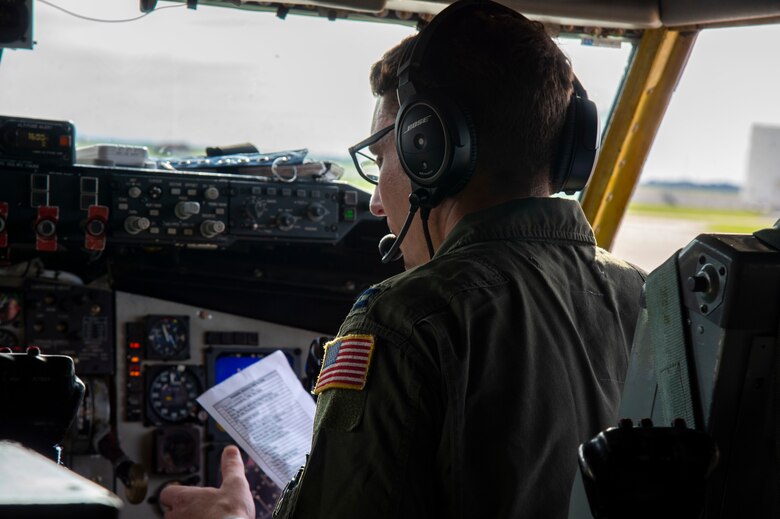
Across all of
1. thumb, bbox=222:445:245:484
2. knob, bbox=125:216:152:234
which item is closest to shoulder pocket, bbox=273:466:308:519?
thumb, bbox=222:445:245:484

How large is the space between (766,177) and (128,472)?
7.24 ft

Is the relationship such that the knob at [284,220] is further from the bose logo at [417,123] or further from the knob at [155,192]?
the bose logo at [417,123]

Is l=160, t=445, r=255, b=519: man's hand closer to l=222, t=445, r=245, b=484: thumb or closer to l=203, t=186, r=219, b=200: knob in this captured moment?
l=222, t=445, r=245, b=484: thumb

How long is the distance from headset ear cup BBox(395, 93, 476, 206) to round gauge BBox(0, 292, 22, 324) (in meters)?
1.62

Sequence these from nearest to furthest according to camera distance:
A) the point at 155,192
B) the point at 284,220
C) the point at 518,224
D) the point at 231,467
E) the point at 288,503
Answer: the point at 288,503 → the point at 518,224 → the point at 231,467 → the point at 155,192 → the point at 284,220

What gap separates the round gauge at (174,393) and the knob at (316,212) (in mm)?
617

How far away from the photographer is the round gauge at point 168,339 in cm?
268

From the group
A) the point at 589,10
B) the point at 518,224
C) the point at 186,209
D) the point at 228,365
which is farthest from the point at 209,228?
the point at 518,224

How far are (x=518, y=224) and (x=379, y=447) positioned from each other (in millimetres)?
391

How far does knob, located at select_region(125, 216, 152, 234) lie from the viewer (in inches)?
92.8

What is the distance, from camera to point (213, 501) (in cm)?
143

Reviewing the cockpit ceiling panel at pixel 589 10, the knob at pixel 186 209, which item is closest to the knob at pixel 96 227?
the knob at pixel 186 209

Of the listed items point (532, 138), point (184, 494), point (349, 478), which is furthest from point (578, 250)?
point (184, 494)

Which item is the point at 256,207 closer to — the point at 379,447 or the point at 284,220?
the point at 284,220
